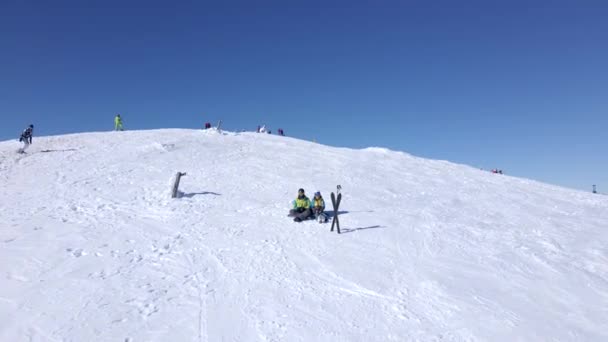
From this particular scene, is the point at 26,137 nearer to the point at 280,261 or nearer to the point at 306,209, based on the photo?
the point at 306,209

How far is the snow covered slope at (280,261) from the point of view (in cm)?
662

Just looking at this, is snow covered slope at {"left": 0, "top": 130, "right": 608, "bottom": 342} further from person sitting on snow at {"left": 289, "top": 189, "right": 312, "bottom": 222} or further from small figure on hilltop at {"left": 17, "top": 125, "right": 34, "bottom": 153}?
small figure on hilltop at {"left": 17, "top": 125, "right": 34, "bottom": 153}

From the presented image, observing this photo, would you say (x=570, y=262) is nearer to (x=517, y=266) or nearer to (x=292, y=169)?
(x=517, y=266)

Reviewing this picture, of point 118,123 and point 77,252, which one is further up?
point 118,123

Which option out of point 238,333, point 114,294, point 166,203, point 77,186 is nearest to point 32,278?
point 114,294

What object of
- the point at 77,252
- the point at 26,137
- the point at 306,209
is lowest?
the point at 77,252

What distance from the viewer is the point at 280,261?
9266 millimetres

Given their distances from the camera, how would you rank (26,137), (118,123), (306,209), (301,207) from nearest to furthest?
(306,209) < (301,207) < (26,137) < (118,123)

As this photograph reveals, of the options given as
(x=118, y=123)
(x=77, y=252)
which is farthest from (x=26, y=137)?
(x=77, y=252)

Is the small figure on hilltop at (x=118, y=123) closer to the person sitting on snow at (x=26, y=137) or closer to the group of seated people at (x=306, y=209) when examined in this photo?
the person sitting on snow at (x=26, y=137)

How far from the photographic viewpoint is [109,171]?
18.6m

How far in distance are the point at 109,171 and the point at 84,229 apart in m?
8.73

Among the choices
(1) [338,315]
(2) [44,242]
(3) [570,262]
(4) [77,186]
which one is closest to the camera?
(1) [338,315]

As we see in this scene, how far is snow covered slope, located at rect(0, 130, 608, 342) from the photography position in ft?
21.7
